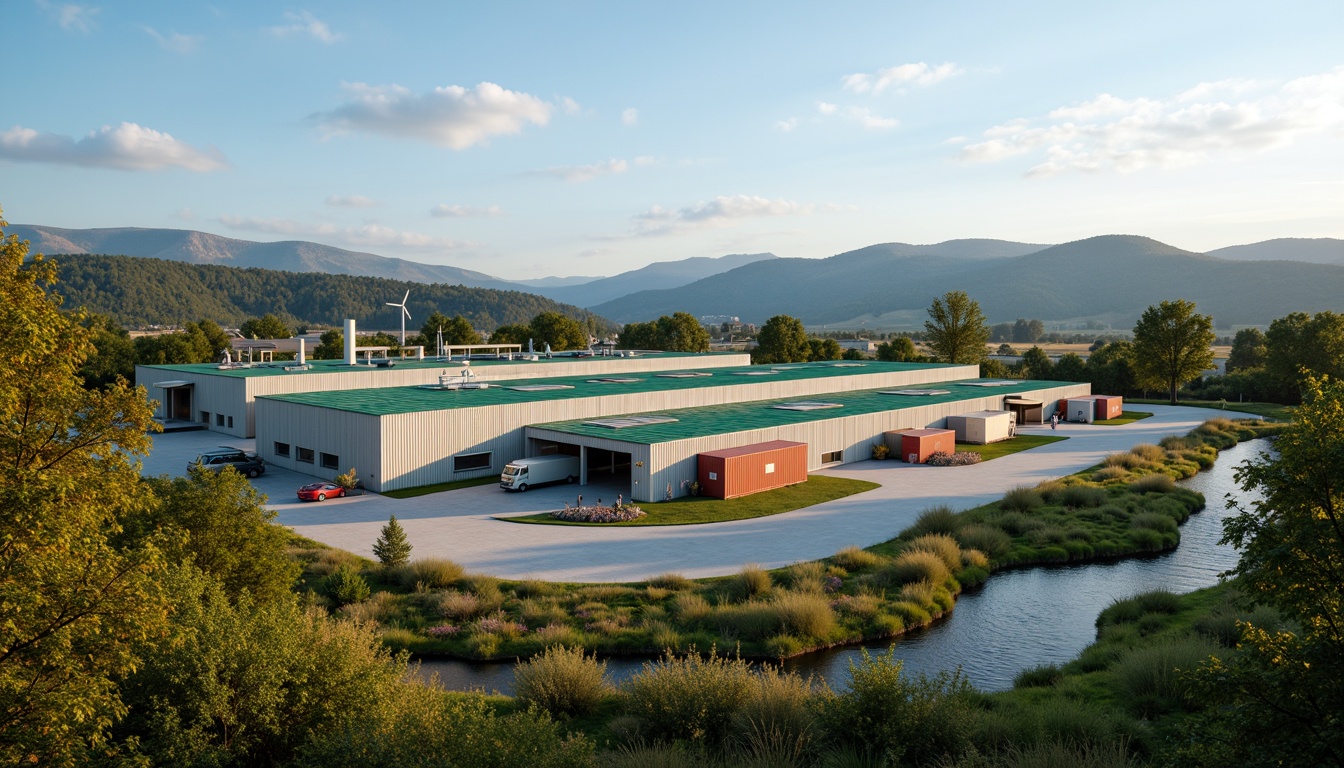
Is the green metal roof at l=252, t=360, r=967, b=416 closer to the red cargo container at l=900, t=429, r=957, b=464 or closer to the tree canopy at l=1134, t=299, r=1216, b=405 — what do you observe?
the red cargo container at l=900, t=429, r=957, b=464

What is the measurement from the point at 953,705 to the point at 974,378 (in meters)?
67.5

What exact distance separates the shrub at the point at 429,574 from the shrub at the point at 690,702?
10953 mm

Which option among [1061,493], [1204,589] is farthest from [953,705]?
[1061,493]

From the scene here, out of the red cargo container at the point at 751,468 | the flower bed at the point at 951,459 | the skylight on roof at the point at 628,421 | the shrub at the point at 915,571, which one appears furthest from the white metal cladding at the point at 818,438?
the shrub at the point at 915,571

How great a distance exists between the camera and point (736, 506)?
33.0 meters

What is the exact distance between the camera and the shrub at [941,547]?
24.7m

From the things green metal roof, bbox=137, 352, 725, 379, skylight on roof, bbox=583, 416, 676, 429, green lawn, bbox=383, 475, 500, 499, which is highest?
green metal roof, bbox=137, 352, 725, 379

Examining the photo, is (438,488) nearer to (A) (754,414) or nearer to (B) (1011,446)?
(A) (754,414)

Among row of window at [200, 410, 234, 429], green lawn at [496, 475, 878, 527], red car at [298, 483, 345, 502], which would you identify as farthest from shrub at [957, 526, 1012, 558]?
row of window at [200, 410, 234, 429]

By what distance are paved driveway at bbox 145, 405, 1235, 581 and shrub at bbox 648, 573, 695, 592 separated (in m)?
0.92

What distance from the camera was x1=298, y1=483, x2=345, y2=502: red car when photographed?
3347cm

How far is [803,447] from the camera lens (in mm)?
38156

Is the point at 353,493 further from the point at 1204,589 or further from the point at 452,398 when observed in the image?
the point at 1204,589

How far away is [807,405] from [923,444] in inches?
311
